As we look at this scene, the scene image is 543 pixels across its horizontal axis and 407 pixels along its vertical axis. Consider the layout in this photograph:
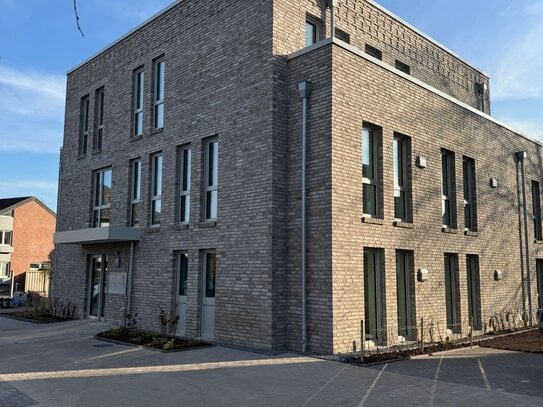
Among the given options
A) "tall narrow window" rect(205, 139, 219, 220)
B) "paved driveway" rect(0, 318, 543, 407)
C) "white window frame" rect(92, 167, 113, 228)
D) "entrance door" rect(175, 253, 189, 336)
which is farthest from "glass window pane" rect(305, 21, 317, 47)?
"white window frame" rect(92, 167, 113, 228)

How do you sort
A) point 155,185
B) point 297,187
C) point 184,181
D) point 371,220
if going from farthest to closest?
point 155,185 → point 184,181 → point 371,220 → point 297,187

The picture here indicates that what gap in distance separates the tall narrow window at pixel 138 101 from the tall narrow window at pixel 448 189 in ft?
29.5

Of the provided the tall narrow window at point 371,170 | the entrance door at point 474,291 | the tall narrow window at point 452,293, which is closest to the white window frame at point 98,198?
the tall narrow window at point 371,170

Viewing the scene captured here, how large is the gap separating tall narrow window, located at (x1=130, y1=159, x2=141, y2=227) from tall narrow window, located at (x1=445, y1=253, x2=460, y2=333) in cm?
904

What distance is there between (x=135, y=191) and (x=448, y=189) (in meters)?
9.26

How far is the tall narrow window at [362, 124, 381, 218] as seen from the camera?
1166 cm

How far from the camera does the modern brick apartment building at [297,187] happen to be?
10.8 m

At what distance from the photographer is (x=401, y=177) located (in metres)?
12.7

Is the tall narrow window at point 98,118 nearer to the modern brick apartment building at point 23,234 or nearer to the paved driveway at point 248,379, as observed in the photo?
the paved driveway at point 248,379

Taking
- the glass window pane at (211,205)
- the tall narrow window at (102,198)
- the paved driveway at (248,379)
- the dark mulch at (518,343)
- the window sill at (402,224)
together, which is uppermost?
the tall narrow window at (102,198)

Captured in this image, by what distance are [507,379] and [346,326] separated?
308 centimetres

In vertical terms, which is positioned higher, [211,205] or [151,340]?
[211,205]

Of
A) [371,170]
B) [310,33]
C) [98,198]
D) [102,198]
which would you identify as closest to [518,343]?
[371,170]

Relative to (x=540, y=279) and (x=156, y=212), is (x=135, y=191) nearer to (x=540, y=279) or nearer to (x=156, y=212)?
(x=156, y=212)
